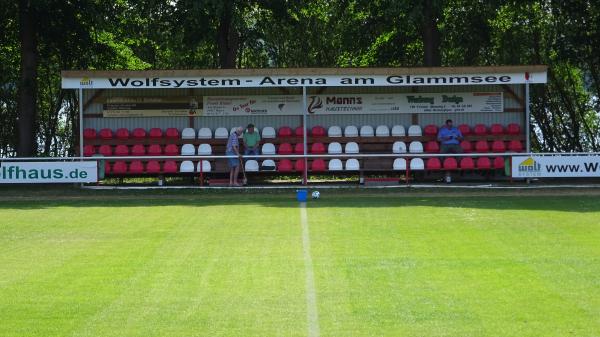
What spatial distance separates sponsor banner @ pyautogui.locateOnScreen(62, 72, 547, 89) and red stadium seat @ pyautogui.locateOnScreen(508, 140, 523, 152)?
2.33 m

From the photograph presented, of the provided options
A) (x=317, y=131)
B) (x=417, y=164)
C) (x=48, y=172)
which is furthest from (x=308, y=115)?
(x=48, y=172)

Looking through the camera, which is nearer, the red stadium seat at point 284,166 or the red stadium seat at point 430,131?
the red stadium seat at point 284,166

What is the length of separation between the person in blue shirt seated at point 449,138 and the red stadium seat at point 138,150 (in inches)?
378

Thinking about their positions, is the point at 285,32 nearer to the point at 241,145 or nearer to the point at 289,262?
the point at 241,145

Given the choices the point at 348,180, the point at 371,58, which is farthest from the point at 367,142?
the point at 371,58

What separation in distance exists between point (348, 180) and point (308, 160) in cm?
352

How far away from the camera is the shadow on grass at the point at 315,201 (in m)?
21.5

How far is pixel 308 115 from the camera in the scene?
30672 millimetres

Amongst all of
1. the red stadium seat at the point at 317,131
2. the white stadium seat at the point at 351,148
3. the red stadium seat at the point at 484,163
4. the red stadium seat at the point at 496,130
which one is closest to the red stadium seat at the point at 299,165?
the white stadium seat at the point at 351,148

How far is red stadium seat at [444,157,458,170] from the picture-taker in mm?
27344

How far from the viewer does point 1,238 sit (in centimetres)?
1570

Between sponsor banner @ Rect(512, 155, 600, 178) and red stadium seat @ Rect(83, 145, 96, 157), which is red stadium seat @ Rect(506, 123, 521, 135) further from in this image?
red stadium seat @ Rect(83, 145, 96, 157)

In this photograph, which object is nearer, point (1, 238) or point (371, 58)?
point (1, 238)

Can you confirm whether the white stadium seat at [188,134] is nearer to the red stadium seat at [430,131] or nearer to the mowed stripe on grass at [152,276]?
the red stadium seat at [430,131]
